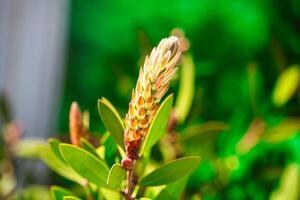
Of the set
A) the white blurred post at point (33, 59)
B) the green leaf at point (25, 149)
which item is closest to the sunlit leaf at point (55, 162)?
the green leaf at point (25, 149)

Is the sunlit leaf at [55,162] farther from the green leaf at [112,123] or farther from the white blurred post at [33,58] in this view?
the white blurred post at [33,58]

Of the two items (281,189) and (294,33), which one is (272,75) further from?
(281,189)

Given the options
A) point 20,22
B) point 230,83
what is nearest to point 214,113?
point 230,83

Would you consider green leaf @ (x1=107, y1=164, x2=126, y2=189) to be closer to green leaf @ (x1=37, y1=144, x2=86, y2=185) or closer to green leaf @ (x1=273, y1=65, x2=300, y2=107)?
green leaf @ (x1=37, y1=144, x2=86, y2=185)

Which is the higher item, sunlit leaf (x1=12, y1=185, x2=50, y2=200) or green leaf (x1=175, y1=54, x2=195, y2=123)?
green leaf (x1=175, y1=54, x2=195, y2=123)

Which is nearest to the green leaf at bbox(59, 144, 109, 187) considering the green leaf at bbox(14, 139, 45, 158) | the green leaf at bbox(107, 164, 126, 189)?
the green leaf at bbox(107, 164, 126, 189)
